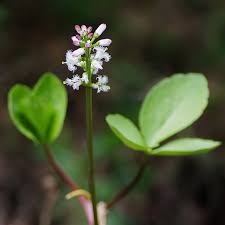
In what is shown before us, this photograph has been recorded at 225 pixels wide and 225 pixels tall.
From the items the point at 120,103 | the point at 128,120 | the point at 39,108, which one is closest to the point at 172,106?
the point at 128,120

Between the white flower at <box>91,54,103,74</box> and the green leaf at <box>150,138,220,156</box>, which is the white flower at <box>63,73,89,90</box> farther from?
the green leaf at <box>150,138,220,156</box>

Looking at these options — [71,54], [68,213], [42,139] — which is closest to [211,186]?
[68,213]

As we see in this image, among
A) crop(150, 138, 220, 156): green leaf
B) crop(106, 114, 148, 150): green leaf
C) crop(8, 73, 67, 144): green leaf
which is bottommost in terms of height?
crop(150, 138, 220, 156): green leaf

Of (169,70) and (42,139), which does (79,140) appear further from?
(42,139)

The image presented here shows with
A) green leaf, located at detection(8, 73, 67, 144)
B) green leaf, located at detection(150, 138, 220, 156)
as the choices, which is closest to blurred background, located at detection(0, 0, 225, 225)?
green leaf, located at detection(8, 73, 67, 144)

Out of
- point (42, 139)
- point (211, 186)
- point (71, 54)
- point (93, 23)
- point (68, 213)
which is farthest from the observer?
point (93, 23)

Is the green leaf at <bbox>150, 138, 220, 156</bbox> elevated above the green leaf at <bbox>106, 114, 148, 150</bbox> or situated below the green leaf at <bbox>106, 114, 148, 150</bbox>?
below
